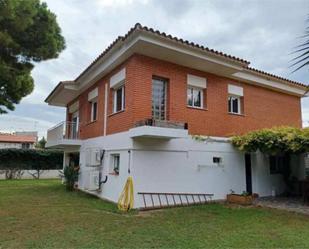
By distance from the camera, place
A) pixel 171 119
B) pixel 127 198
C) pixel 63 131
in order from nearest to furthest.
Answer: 1. pixel 127 198
2. pixel 171 119
3. pixel 63 131

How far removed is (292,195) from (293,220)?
23.5ft

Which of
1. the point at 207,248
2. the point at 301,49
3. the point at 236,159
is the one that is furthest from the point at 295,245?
the point at 236,159

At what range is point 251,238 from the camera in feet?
23.9

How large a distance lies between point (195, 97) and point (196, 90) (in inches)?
14.9

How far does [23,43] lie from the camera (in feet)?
39.9

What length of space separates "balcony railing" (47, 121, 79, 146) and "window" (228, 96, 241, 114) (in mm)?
9877

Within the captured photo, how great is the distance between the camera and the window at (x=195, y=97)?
46.2ft

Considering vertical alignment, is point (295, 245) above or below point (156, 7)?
below

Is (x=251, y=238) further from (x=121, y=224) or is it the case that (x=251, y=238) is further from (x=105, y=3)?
(x=105, y=3)

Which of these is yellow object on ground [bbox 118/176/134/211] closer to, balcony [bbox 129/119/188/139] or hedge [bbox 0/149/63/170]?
balcony [bbox 129/119/188/139]

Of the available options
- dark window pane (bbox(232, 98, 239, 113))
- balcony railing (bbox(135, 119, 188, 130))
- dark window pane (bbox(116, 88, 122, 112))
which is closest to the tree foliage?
dark window pane (bbox(232, 98, 239, 113))

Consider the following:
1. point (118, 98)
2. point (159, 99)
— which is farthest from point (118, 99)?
point (159, 99)

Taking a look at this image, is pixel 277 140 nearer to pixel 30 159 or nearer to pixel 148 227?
pixel 148 227

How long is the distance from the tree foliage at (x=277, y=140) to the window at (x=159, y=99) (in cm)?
416
